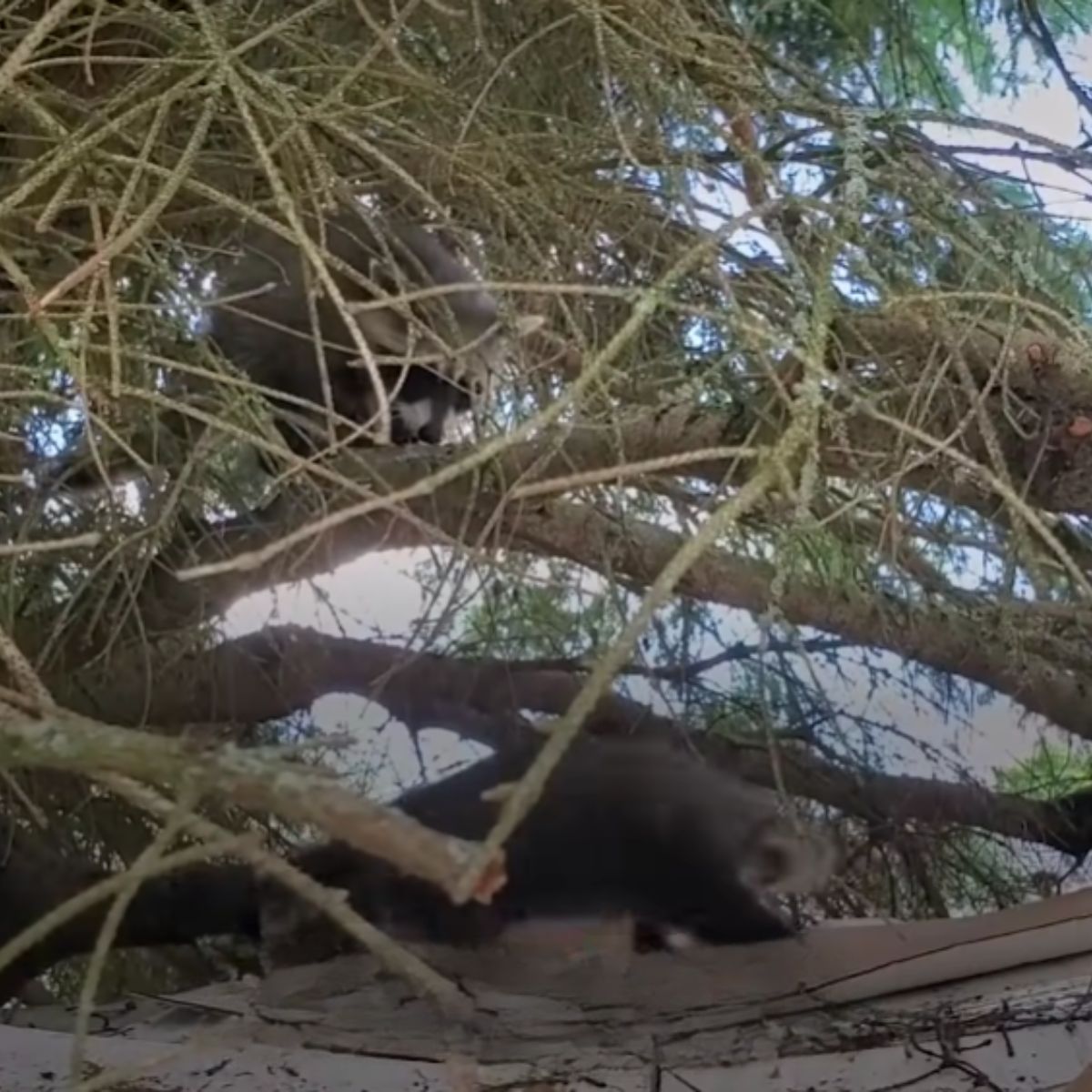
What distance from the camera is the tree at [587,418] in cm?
41

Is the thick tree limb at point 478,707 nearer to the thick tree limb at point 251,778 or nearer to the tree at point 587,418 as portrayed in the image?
the tree at point 587,418

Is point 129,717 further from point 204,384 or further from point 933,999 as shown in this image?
point 933,999

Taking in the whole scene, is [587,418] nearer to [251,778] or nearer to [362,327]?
[362,327]

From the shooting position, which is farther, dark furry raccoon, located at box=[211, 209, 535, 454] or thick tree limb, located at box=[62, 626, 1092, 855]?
thick tree limb, located at box=[62, 626, 1092, 855]

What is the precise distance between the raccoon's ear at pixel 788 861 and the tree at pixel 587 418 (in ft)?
0.06

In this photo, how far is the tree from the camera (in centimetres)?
41

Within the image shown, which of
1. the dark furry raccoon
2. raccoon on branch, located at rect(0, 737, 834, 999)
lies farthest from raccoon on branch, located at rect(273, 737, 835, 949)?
the dark furry raccoon

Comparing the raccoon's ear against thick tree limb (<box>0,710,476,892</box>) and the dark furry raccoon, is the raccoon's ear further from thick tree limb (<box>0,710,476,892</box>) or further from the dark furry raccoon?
thick tree limb (<box>0,710,476,892</box>)

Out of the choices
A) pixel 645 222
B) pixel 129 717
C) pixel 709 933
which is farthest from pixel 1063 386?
pixel 129 717

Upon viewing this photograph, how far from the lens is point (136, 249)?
586mm

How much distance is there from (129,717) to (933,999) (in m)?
0.47

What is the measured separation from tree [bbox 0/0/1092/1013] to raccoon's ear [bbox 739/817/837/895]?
0.8 inches

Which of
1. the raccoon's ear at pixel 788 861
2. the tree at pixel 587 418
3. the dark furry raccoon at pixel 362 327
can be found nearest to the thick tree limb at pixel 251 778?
the tree at pixel 587 418

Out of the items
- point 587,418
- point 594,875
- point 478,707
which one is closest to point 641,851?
point 594,875
